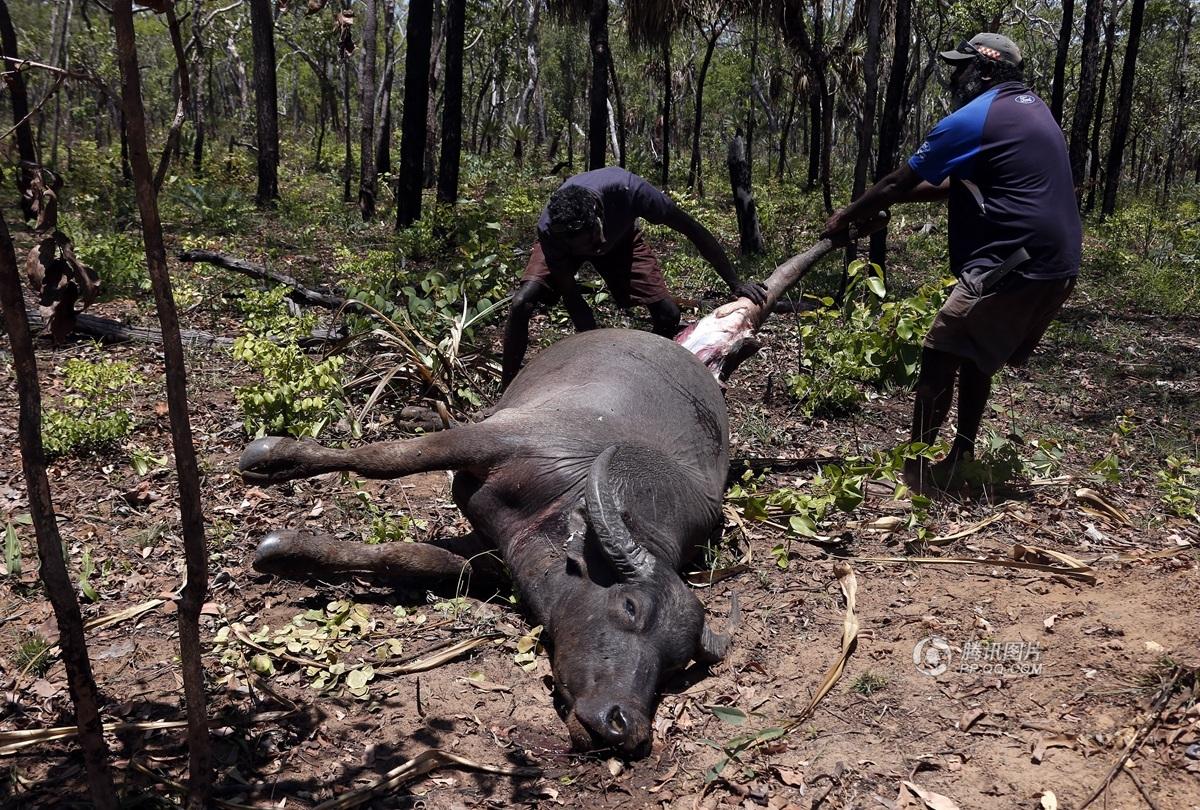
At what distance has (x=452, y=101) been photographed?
41.8 feet

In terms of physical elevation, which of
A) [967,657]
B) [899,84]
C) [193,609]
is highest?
[899,84]

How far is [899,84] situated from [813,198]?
37.9ft

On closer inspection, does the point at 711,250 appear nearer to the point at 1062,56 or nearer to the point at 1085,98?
the point at 1085,98

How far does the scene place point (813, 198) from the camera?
67.7ft

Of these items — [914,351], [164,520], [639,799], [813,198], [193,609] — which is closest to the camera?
[193,609]

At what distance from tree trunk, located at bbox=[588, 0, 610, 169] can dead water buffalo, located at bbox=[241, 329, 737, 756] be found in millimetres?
7442

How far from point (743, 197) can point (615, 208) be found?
6335 mm

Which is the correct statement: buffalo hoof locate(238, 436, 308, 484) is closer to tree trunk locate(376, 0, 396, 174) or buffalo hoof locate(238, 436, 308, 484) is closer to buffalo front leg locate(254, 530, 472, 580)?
buffalo front leg locate(254, 530, 472, 580)

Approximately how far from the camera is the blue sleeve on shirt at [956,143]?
500 centimetres

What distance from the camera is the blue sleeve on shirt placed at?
5.00 m

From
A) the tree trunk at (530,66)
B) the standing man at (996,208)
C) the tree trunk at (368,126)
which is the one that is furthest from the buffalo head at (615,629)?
the tree trunk at (530,66)

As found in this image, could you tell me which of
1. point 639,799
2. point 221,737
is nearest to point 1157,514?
point 639,799

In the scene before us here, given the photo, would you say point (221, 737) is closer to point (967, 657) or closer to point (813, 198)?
point (967, 657)

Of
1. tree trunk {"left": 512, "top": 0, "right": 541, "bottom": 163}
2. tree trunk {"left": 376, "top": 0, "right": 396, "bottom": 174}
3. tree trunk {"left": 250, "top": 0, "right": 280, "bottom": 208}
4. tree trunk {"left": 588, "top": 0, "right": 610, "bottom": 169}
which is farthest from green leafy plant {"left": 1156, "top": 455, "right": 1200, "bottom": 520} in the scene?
tree trunk {"left": 512, "top": 0, "right": 541, "bottom": 163}
